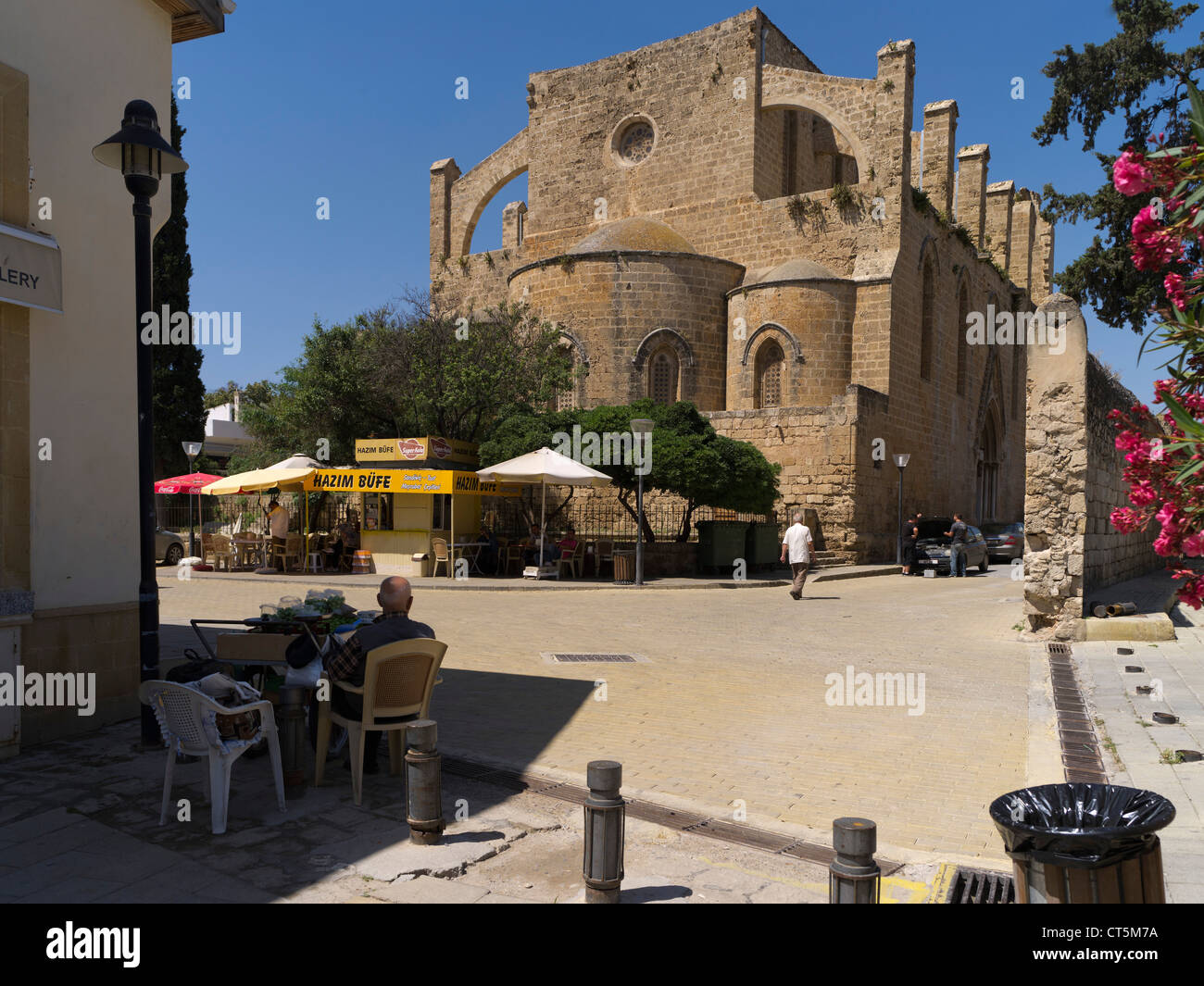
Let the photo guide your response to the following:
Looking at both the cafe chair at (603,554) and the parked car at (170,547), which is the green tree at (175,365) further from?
the cafe chair at (603,554)

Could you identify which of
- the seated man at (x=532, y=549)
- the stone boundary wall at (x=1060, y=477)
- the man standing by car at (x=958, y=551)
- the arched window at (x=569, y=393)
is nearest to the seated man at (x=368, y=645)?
the stone boundary wall at (x=1060, y=477)

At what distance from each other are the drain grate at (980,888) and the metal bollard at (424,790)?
2239mm

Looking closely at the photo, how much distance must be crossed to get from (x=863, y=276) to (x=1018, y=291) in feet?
59.0

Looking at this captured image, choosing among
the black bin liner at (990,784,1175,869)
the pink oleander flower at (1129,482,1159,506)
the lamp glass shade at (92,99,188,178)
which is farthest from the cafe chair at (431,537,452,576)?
the black bin liner at (990,784,1175,869)

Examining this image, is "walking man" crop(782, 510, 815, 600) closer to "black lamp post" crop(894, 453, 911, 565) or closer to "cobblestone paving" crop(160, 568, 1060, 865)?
"cobblestone paving" crop(160, 568, 1060, 865)

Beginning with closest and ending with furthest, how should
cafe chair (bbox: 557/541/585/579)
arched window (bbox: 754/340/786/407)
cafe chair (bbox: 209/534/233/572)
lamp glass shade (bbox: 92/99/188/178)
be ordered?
lamp glass shade (bbox: 92/99/188/178) < cafe chair (bbox: 557/541/585/579) < cafe chair (bbox: 209/534/233/572) < arched window (bbox: 754/340/786/407)

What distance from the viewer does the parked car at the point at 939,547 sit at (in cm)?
2283

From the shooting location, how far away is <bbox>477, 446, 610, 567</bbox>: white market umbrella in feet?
60.3

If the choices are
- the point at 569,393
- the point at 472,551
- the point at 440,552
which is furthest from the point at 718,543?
the point at 569,393

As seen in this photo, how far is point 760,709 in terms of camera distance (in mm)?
7414

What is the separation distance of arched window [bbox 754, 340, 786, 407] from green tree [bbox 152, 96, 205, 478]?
17.5m

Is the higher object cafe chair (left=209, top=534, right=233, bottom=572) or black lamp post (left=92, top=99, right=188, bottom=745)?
black lamp post (left=92, top=99, right=188, bottom=745)

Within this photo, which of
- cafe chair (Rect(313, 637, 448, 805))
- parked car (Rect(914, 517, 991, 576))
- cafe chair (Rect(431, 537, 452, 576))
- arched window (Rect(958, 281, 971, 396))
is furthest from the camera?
arched window (Rect(958, 281, 971, 396))

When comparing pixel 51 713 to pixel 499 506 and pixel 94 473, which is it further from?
pixel 499 506
